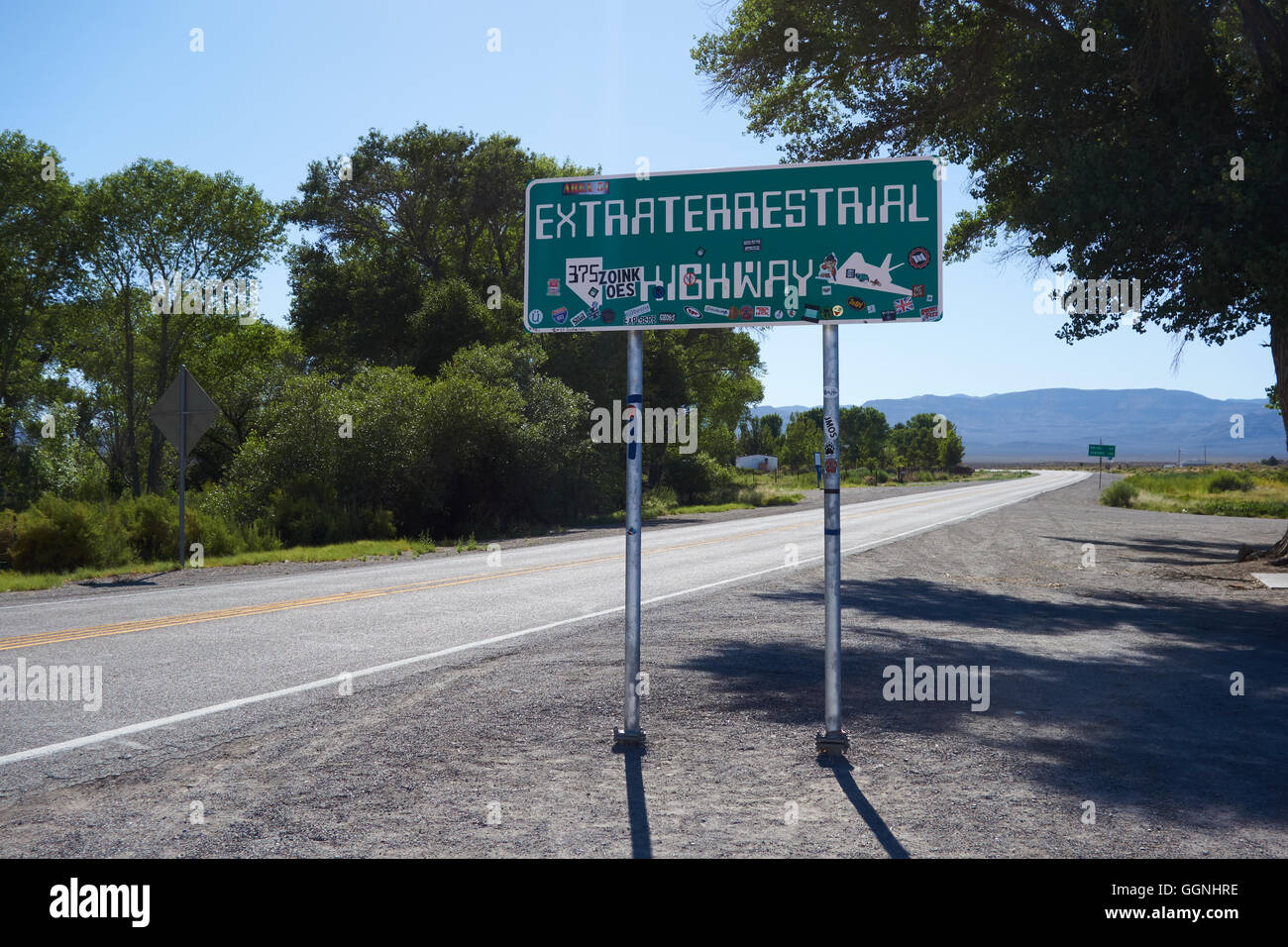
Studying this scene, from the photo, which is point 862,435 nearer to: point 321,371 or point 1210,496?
point 1210,496

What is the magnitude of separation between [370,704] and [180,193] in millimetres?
46155

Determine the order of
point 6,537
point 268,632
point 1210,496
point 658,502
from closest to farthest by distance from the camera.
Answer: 1. point 268,632
2. point 6,537
3. point 658,502
4. point 1210,496

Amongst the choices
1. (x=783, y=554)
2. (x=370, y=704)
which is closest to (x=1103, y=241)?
(x=783, y=554)

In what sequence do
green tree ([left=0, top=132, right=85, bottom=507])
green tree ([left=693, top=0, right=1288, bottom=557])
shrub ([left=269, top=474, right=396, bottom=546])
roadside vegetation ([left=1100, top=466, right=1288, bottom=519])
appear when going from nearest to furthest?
green tree ([left=693, top=0, right=1288, bottom=557])
shrub ([left=269, top=474, right=396, bottom=546])
green tree ([left=0, top=132, right=85, bottom=507])
roadside vegetation ([left=1100, top=466, right=1288, bottom=519])

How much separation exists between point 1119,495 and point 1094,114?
42718 mm

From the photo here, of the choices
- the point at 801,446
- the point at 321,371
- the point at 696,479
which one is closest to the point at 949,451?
the point at 801,446

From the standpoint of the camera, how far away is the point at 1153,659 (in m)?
Result: 9.44

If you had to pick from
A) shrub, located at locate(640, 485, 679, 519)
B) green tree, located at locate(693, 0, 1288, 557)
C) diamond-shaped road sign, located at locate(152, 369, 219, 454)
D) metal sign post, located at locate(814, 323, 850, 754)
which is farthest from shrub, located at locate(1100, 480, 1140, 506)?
metal sign post, located at locate(814, 323, 850, 754)

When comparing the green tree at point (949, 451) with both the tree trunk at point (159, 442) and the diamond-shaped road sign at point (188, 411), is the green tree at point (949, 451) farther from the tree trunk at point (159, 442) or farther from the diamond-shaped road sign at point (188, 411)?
the diamond-shaped road sign at point (188, 411)

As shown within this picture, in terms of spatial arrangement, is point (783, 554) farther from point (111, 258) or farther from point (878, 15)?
point (111, 258)

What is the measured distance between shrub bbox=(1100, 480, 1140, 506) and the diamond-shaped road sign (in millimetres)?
47431

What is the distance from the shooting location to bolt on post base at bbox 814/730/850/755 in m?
5.89

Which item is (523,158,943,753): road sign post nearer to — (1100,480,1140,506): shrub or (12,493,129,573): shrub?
(12,493,129,573): shrub

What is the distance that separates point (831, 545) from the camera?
230 inches
